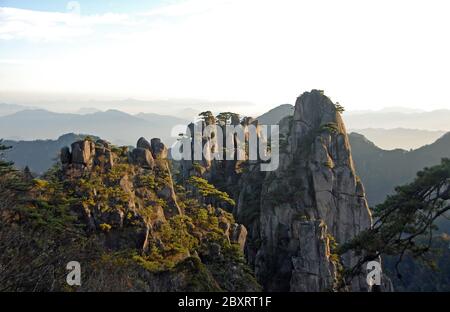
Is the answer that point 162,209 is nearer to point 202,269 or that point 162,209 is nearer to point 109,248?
point 109,248

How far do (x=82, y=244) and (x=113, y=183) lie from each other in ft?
33.8

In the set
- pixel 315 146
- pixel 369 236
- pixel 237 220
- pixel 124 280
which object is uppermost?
pixel 315 146

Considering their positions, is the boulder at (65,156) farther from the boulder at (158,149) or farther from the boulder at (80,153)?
the boulder at (158,149)

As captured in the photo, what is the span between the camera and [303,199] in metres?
56.6

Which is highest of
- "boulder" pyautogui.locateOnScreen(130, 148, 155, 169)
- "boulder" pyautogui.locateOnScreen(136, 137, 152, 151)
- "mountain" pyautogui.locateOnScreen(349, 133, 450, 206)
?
"boulder" pyautogui.locateOnScreen(136, 137, 152, 151)

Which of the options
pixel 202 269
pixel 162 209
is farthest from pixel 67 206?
pixel 202 269

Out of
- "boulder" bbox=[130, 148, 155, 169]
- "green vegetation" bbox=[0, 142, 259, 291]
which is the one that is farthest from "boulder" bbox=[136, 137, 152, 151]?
→ "green vegetation" bbox=[0, 142, 259, 291]

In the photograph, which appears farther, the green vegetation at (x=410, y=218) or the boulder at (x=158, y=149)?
the boulder at (x=158, y=149)

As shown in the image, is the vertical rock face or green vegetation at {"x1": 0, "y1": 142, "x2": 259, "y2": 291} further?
the vertical rock face

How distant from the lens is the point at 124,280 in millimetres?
21516

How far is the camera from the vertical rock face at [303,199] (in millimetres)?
53812

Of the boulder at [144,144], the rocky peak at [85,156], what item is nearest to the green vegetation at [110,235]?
the rocky peak at [85,156]

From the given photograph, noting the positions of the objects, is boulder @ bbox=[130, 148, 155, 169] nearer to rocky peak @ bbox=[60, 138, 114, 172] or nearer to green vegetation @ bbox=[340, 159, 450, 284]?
rocky peak @ bbox=[60, 138, 114, 172]

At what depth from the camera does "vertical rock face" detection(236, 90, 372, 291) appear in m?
53.8
